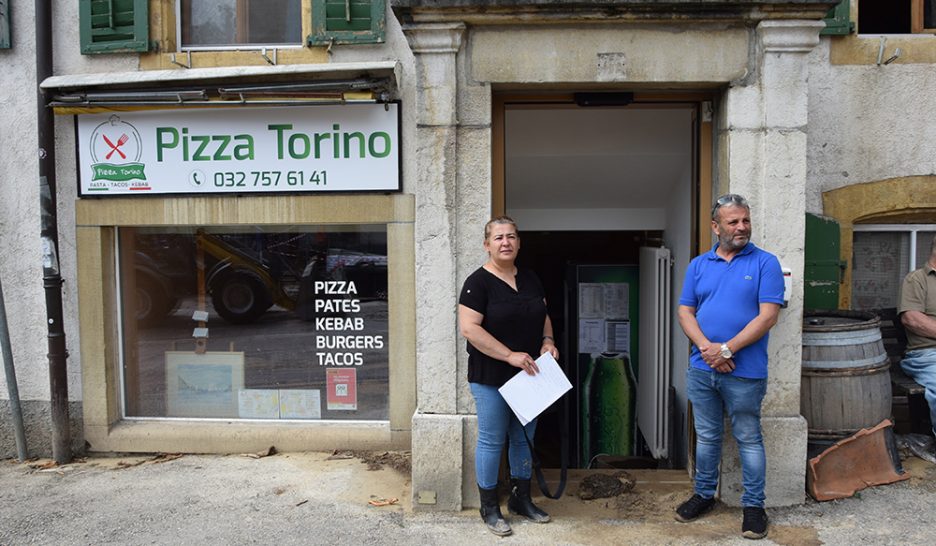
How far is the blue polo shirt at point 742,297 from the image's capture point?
400 centimetres

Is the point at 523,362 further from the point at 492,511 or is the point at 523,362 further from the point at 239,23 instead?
the point at 239,23

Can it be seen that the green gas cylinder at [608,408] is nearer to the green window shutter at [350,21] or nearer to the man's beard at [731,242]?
the man's beard at [731,242]

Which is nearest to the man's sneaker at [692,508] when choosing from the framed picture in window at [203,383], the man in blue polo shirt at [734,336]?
the man in blue polo shirt at [734,336]

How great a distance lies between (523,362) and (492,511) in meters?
0.91

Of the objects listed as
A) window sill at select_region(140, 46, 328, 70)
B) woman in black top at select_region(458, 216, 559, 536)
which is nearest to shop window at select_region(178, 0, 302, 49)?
window sill at select_region(140, 46, 328, 70)

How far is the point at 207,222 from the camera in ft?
18.2

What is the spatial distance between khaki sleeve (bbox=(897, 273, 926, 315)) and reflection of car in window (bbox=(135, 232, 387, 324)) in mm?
3634

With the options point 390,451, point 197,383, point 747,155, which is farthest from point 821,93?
point 197,383

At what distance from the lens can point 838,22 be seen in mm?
5297

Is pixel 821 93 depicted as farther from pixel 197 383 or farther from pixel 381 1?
pixel 197 383

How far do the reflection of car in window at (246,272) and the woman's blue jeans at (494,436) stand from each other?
1673mm

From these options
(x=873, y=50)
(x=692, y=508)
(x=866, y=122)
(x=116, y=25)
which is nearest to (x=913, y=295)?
(x=866, y=122)

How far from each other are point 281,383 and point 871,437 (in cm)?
408

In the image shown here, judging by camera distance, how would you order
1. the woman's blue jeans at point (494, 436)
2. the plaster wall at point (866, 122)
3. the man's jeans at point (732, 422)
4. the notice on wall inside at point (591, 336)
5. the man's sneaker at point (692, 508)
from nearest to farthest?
the man's jeans at point (732, 422) → the woman's blue jeans at point (494, 436) → the man's sneaker at point (692, 508) → the plaster wall at point (866, 122) → the notice on wall inside at point (591, 336)
